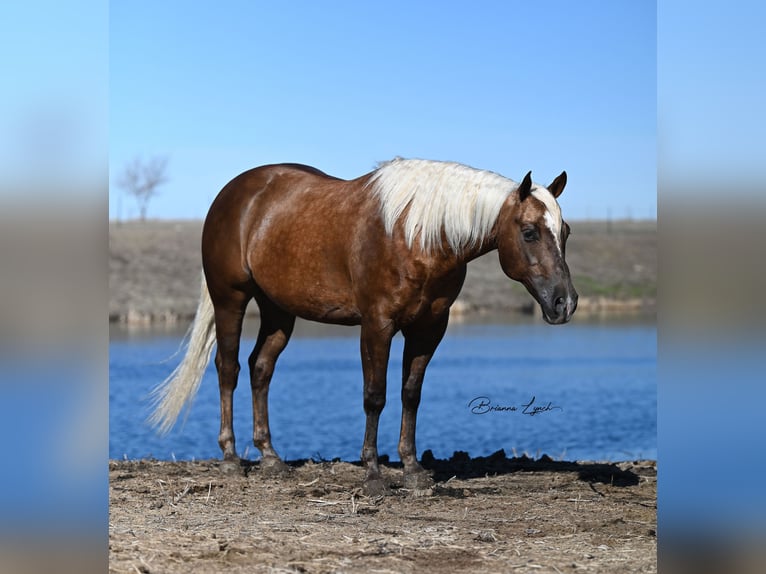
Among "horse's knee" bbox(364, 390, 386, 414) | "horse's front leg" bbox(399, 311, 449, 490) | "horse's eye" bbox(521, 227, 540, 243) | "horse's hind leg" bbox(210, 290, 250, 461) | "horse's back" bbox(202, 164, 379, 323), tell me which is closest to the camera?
"horse's eye" bbox(521, 227, 540, 243)

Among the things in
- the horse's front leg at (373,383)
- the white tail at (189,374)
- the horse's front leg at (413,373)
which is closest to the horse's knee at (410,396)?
the horse's front leg at (413,373)

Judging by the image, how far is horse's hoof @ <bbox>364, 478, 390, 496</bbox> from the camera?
19.8 ft

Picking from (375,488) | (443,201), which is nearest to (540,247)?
(443,201)

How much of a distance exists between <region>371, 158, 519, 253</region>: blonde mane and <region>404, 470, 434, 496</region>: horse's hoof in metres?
1.48

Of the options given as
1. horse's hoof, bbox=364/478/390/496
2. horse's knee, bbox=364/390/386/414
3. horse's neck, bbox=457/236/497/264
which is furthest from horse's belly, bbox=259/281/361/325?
horse's hoof, bbox=364/478/390/496

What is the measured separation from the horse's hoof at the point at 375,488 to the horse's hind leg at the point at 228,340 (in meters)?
1.62

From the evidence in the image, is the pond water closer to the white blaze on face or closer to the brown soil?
the brown soil

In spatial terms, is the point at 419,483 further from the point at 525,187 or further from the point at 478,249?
the point at 525,187

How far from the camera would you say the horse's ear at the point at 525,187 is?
550 cm

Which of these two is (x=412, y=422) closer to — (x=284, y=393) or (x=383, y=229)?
(x=383, y=229)

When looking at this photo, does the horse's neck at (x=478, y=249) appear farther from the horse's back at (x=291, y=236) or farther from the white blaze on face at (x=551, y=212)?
the horse's back at (x=291, y=236)
